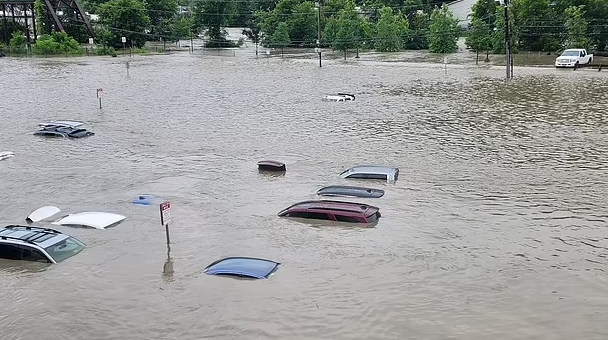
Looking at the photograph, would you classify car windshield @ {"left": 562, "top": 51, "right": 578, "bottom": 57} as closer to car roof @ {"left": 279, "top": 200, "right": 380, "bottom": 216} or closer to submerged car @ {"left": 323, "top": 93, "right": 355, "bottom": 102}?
submerged car @ {"left": 323, "top": 93, "right": 355, "bottom": 102}

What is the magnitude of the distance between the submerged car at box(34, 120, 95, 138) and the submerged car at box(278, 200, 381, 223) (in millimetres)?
15430

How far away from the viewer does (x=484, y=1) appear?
7188 cm

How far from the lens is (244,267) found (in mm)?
14422

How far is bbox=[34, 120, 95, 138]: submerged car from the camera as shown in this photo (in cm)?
3010

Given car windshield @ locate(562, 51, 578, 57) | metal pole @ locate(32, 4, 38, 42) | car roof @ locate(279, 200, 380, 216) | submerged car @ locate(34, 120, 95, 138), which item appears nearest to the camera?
car roof @ locate(279, 200, 380, 216)

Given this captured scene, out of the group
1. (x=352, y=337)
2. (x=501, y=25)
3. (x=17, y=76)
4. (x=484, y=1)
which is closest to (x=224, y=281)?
(x=352, y=337)

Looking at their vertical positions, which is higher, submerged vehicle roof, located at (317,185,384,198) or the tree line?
the tree line

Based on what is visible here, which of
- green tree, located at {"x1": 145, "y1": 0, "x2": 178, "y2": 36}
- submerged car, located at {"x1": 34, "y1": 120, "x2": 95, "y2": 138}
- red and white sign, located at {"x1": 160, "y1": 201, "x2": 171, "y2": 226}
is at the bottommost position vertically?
red and white sign, located at {"x1": 160, "y1": 201, "x2": 171, "y2": 226}

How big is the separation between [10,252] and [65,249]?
3.92 ft

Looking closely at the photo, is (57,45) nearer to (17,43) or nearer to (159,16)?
(17,43)

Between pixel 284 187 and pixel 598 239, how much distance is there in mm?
9245

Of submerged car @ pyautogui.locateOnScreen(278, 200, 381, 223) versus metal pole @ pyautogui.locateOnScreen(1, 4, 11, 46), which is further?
metal pole @ pyautogui.locateOnScreen(1, 4, 11, 46)

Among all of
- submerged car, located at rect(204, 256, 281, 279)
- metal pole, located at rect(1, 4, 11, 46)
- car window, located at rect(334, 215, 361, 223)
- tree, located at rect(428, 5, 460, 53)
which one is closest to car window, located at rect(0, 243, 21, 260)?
submerged car, located at rect(204, 256, 281, 279)

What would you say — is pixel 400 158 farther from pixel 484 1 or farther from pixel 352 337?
pixel 484 1
